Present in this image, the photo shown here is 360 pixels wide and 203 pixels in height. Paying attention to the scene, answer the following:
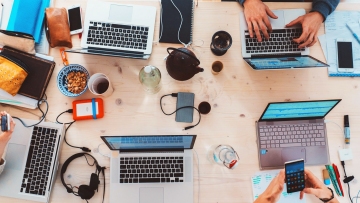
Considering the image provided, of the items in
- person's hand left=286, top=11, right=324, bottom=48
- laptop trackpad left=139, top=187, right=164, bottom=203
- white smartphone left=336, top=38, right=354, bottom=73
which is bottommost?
laptop trackpad left=139, top=187, right=164, bottom=203

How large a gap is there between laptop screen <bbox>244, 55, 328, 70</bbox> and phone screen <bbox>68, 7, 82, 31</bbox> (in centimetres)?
77

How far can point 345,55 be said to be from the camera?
4.12 feet

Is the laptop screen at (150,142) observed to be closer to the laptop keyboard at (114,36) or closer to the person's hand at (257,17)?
the laptop keyboard at (114,36)

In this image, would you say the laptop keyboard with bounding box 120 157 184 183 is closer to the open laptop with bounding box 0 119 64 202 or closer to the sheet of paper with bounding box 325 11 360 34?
the open laptop with bounding box 0 119 64 202

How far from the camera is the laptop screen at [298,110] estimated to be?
109 cm

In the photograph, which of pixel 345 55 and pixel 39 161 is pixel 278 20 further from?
pixel 39 161

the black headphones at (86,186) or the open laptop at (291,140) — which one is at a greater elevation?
the open laptop at (291,140)

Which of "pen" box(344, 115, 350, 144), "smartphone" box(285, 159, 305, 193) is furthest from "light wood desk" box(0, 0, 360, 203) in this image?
"smartphone" box(285, 159, 305, 193)

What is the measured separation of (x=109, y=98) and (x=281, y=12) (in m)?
0.88

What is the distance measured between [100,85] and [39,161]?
40 centimetres

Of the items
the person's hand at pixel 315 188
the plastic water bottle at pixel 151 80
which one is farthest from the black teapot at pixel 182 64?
the person's hand at pixel 315 188

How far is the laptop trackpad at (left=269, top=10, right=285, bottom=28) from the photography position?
1252 millimetres

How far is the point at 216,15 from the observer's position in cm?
129

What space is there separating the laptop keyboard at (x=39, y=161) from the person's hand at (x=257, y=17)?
0.97m
